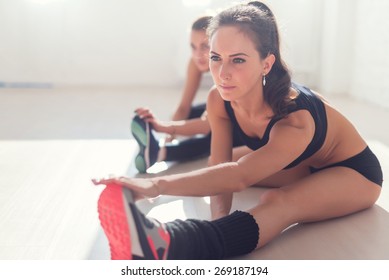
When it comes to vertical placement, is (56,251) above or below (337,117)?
below

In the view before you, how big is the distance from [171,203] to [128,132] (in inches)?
32.8

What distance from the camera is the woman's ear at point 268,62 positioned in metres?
1.01

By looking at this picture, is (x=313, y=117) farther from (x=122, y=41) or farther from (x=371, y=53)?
(x=122, y=41)

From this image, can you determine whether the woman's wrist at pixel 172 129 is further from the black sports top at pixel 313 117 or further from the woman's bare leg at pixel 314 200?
the woman's bare leg at pixel 314 200

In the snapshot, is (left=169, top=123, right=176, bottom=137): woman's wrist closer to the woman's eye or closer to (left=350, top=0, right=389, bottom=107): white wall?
the woman's eye

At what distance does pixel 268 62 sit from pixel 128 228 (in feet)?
1.51

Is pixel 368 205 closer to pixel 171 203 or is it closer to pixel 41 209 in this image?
pixel 171 203

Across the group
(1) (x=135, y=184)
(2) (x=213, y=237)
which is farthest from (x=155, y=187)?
(2) (x=213, y=237)

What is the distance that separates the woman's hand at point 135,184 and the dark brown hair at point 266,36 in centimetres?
35

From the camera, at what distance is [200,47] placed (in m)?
1.70

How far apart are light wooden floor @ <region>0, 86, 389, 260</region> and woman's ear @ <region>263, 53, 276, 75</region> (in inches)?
13.3

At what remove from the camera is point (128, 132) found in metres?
2.01

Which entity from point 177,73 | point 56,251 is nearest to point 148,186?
point 56,251

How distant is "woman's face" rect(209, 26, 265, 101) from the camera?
0.97 metres
